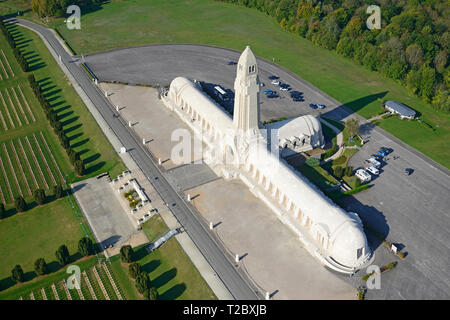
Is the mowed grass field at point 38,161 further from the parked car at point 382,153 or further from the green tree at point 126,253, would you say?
the parked car at point 382,153

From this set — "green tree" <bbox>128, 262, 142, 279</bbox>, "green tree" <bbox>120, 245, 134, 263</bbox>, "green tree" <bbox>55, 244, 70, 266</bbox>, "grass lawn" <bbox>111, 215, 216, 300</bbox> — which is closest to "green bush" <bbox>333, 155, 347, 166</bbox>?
"grass lawn" <bbox>111, 215, 216, 300</bbox>

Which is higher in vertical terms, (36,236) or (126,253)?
(126,253)

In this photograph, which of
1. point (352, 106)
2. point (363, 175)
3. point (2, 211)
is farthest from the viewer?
point (352, 106)

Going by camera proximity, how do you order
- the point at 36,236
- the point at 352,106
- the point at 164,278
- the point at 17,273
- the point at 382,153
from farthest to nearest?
1. the point at 352,106
2. the point at 382,153
3. the point at 36,236
4. the point at 164,278
5. the point at 17,273

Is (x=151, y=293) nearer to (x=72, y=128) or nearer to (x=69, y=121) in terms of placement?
(x=72, y=128)

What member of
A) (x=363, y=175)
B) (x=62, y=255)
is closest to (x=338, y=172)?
(x=363, y=175)

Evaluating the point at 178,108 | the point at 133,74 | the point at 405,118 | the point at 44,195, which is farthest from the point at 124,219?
the point at 405,118

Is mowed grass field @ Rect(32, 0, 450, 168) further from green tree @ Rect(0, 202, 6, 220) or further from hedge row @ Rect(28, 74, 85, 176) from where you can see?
green tree @ Rect(0, 202, 6, 220)

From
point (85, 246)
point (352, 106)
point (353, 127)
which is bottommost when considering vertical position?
point (85, 246)
